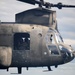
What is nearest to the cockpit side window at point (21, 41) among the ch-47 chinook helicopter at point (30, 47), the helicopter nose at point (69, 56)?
the ch-47 chinook helicopter at point (30, 47)

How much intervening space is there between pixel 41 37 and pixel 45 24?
1.74 metres

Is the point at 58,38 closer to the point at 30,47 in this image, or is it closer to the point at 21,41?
the point at 30,47

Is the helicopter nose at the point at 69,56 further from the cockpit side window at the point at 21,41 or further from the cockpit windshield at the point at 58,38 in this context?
the cockpit side window at the point at 21,41

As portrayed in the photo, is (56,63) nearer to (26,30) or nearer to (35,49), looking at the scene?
(35,49)

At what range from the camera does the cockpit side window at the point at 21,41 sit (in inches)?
855

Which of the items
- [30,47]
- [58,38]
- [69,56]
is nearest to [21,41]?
[30,47]

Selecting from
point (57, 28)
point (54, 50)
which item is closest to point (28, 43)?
point (54, 50)

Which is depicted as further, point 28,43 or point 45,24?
point 45,24

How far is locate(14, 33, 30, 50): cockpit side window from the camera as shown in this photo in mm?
21719

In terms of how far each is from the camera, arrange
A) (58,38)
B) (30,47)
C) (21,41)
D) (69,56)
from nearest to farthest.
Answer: (30,47) < (69,56) < (21,41) < (58,38)

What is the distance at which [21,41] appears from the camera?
72.0 feet

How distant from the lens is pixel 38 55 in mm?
21531

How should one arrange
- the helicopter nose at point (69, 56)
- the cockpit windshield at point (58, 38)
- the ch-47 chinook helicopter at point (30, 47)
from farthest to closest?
the cockpit windshield at point (58, 38), the helicopter nose at point (69, 56), the ch-47 chinook helicopter at point (30, 47)

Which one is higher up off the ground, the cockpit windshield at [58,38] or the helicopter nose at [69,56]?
the cockpit windshield at [58,38]
